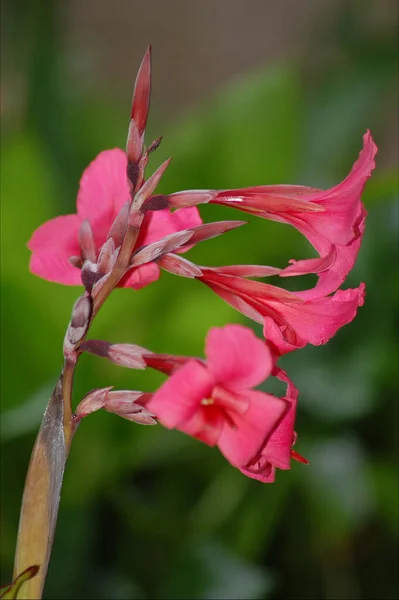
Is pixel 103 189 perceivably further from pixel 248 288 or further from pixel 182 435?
pixel 182 435

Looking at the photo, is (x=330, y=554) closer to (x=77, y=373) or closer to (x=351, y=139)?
(x=77, y=373)

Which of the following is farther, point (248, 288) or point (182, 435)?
point (182, 435)

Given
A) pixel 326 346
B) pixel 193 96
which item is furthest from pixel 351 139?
pixel 193 96

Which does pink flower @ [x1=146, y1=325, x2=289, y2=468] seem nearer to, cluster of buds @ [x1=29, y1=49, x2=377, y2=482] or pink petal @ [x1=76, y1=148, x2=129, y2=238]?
cluster of buds @ [x1=29, y1=49, x2=377, y2=482]

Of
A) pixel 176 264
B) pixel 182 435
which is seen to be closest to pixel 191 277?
pixel 176 264

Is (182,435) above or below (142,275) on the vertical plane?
below

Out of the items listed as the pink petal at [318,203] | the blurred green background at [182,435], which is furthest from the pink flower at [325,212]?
the blurred green background at [182,435]
